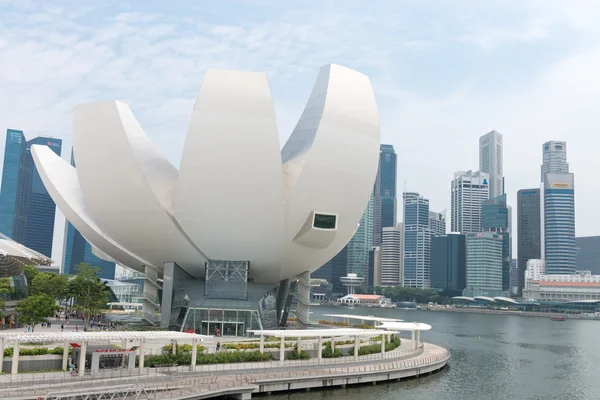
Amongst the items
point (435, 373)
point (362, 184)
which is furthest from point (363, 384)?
point (362, 184)

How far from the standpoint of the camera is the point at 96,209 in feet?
164

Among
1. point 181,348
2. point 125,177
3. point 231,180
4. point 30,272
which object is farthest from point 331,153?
point 30,272

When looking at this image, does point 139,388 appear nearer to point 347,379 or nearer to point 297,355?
point 297,355

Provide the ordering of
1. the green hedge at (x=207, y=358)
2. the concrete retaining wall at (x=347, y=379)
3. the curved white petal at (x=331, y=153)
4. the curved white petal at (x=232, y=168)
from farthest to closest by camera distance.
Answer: the curved white petal at (x=331, y=153)
the curved white petal at (x=232, y=168)
the green hedge at (x=207, y=358)
the concrete retaining wall at (x=347, y=379)

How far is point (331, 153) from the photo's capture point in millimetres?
46094

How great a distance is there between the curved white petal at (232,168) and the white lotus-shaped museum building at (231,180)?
0.07 metres

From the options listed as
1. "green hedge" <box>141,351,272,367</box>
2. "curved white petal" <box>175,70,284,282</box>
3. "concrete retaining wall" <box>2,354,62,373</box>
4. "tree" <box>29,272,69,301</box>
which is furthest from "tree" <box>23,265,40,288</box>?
"green hedge" <box>141,351,272,367</box>

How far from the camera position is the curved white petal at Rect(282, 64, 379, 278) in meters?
45.9

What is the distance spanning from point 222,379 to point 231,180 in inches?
647

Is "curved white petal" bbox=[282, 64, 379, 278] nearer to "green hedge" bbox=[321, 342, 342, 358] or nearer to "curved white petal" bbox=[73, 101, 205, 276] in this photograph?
"curved white petal" bbox=[73, 101, 205, 276]

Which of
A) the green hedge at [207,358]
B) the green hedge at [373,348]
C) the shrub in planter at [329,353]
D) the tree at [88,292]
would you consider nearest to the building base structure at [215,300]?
the tree at [88,292]

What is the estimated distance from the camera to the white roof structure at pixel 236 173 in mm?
43312

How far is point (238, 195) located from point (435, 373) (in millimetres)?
19146

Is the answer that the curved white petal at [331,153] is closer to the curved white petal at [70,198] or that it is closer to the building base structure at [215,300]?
the building base structure at [215,300]
